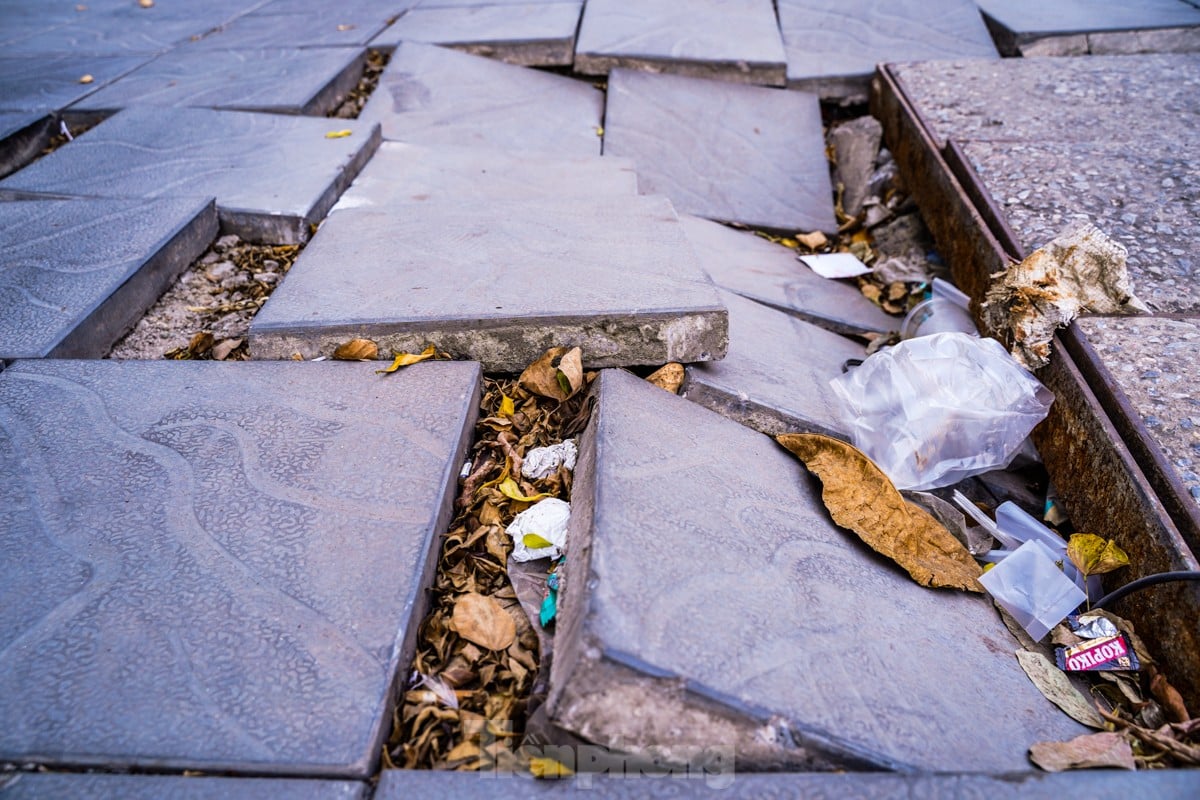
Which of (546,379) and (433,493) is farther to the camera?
(546,379)

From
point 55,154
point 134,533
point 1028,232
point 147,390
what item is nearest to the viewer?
point 134,533

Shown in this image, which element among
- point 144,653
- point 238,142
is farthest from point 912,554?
point 238,142

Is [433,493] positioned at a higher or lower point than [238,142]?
lower

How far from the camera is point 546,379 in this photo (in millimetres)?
1514

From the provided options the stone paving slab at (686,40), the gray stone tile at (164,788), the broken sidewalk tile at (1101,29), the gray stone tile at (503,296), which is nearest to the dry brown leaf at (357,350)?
the gray stone tile at (503,296)

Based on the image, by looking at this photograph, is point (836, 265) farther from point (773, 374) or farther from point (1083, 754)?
point (1083, 754)

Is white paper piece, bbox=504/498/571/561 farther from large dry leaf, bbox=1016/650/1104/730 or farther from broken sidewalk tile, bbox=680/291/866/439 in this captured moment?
large dry leaf, bbox=1016/650/1104/730

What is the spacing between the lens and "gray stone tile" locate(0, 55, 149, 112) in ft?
9.34

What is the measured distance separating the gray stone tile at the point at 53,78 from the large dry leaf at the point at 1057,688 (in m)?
3.47

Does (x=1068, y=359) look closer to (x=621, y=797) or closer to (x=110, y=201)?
(x=621, y=797)

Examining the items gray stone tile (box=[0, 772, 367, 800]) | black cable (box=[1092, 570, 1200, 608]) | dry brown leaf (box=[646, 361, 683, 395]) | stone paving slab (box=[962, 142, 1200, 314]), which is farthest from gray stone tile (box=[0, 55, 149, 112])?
black cable (box=[1092, 570, 1200, 608])

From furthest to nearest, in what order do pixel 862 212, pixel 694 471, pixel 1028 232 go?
pixel 862 212
pixel 1028 232
pixel 694 471

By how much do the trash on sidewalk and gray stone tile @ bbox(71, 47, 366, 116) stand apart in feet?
8.09

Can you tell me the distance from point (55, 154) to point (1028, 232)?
2.85 m
